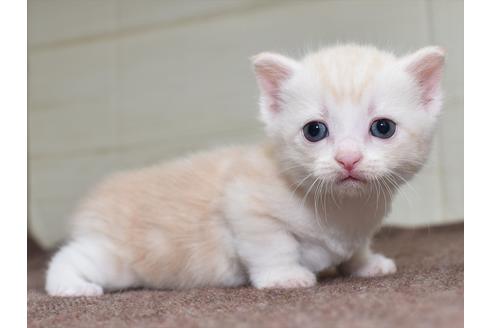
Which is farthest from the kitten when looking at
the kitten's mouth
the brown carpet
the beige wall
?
the beige wall

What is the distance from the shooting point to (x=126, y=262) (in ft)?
6.24

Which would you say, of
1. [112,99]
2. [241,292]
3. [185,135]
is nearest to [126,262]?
[241,292]

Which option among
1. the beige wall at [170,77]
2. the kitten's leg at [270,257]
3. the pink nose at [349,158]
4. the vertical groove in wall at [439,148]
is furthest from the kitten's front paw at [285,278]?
the vertical groove in wall at [439,148]

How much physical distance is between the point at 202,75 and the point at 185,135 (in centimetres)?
32

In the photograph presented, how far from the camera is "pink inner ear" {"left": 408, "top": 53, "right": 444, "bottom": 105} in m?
1.62

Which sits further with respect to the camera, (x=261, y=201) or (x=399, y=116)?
(x=261, y=201)

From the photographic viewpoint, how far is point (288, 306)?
48.9 inches

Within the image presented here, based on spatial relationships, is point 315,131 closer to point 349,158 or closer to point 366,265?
point 349,158

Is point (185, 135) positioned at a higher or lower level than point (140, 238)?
higher

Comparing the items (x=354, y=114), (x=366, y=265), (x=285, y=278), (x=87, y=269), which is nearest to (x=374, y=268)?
(x=366, y=265)

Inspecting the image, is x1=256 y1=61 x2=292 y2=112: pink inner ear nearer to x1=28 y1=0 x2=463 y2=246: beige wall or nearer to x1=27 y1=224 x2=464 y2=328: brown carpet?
x1=27 y1=224 x2=464 y2=328: brown carpet
